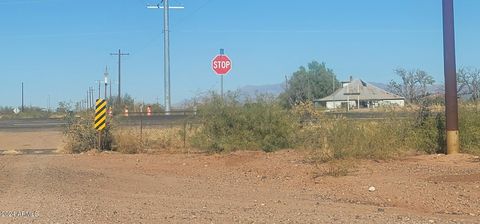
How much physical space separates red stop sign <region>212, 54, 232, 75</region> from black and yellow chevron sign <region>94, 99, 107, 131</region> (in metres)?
4.89

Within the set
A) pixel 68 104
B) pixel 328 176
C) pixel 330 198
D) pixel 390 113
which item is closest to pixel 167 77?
pixel 68 104

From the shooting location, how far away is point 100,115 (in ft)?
85.0

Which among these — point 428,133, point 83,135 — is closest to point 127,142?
point 83,135

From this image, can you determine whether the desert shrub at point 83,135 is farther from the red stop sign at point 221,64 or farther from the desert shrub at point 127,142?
the red stop sign at point 221,64

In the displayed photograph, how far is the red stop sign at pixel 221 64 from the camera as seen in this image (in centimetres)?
2665

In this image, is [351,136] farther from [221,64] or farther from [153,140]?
[153,140]

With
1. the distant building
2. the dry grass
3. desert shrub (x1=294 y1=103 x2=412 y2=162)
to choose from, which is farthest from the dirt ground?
the distant building

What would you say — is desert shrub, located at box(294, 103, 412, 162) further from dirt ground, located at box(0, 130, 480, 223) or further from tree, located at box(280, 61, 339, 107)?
tree, located at box(280, 61, 339, 107)

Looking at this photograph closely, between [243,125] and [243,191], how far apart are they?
9.80m

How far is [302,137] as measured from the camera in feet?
74.8

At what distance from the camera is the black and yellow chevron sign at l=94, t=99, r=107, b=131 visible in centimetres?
2581

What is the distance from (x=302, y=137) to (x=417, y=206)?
37.9ft

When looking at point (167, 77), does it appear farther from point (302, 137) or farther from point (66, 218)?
point (66, 218)

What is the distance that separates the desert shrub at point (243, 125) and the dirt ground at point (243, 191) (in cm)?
201
